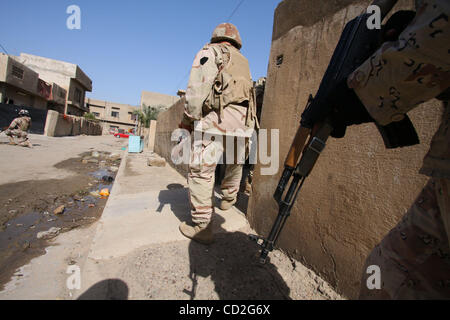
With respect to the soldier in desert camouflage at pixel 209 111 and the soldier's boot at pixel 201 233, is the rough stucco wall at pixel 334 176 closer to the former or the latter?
the soldier in desert camouflage at pixel 209 111

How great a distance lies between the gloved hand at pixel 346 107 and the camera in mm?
687

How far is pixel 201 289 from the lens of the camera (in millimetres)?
1158

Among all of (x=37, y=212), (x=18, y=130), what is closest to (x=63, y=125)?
(x=18, y=130)

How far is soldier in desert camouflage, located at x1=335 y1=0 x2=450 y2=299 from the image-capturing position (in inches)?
18.8

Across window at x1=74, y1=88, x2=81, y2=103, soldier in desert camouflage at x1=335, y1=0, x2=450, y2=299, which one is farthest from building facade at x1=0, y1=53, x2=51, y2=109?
soldier in desert camouflage at x1=335, y1=0, x2=450, y2=299

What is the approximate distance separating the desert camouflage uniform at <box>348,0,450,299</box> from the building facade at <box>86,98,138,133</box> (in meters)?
42.8

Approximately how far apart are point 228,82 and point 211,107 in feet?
0.75

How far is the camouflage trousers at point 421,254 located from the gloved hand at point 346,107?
0.92ft

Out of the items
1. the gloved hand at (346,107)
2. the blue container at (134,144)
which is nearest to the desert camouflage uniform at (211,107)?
the gloved hand at (346,107)

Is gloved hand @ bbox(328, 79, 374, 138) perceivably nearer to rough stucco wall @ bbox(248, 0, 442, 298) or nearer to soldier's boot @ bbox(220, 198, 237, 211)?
rough stucco wall @ bbox(248, 0, 442, 298)

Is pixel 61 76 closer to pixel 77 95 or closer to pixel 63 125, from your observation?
pixel 77 95

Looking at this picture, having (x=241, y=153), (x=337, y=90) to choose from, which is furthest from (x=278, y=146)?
(x=337, y=90)

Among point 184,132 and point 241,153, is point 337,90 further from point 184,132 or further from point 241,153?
point 184,132
